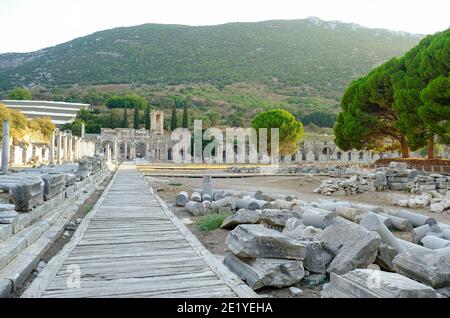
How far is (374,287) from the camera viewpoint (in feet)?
11.1

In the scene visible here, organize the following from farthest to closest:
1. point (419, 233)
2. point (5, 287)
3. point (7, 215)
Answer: point (419, 233), point (7, 215), point (5, 287)

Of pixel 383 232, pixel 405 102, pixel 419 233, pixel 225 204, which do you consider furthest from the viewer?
pixel 405 102

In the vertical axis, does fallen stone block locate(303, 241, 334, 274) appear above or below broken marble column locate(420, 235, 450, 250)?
above

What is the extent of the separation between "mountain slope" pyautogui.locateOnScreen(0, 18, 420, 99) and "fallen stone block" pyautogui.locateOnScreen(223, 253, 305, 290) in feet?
351

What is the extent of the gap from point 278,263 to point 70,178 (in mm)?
9172

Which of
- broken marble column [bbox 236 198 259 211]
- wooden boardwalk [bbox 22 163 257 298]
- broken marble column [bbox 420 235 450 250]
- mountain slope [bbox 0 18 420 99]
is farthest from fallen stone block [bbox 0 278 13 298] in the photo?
mountain slope [bbox 0 18 420 99]

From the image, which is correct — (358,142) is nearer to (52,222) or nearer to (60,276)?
(52,222)

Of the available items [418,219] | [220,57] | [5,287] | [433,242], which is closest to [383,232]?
[433,242]

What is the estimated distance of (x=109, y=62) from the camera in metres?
133

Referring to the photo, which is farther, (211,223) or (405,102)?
(405,102)

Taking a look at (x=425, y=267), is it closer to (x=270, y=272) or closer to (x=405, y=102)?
(x=270, y=272)

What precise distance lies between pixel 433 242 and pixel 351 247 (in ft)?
8.30

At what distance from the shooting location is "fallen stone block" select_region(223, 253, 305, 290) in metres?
4.50

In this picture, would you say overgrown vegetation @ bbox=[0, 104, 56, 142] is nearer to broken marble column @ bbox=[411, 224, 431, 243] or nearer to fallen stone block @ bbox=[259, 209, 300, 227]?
fallen stone block @ bbox=[259, 209, 300, 227]
